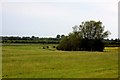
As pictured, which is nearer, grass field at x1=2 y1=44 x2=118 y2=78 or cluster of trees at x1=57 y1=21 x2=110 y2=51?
grass field at x1=2 y1=44 x2=118 y2=78

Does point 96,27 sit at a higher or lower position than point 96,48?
higher

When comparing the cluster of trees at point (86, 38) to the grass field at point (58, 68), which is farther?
the cluster of trees at point (86, 38)

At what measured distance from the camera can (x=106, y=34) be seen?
100188mm

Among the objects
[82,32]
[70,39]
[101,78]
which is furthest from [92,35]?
[101,78]

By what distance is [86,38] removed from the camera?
9475 centimetres

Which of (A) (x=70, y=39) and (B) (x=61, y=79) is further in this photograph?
(A) (x=70, y=39)

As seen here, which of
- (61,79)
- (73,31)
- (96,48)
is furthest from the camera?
(73,31)

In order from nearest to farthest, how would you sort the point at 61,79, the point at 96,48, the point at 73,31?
the point at 61,79 → the point at 96,48 → the point at 73,31

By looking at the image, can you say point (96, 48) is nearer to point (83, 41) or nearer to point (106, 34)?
point (83, 41)

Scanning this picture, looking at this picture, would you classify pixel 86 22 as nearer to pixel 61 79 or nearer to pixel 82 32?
pixel 82 32

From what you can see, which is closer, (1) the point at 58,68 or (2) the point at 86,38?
(1) the point at 58,68

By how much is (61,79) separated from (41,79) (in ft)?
4.38

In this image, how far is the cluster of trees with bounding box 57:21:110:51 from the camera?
90312 millimetres

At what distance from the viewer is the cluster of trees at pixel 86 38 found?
296 ft
